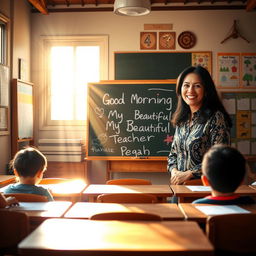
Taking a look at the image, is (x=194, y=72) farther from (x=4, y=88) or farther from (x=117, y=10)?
(x=4, y=88)

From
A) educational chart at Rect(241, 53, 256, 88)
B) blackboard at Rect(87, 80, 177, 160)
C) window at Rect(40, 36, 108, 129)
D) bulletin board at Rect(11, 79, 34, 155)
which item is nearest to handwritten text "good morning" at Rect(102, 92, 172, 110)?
blackboard at Rect(87, 80, 177, 160)

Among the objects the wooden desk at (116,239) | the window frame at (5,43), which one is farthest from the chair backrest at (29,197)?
the window frame at (5,43)

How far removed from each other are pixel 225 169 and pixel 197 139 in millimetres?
869

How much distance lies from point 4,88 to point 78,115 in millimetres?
1381

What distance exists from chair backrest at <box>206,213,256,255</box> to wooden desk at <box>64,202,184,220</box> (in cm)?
26

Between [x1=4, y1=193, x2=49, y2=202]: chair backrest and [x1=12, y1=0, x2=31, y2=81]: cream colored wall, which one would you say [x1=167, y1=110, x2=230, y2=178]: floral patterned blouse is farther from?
[x1=12, y1=0, x2=31, y2=81]: cream colored wall

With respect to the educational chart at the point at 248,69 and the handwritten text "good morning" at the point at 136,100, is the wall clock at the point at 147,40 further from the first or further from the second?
the educational chart at the point at 248,69

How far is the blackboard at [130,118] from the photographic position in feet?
17.4

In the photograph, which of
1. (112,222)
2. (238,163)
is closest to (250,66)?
(238,163)

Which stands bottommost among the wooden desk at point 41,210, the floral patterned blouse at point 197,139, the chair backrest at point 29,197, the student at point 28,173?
the wooden desk at point 41,210

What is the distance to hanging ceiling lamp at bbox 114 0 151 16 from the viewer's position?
12.4 feet

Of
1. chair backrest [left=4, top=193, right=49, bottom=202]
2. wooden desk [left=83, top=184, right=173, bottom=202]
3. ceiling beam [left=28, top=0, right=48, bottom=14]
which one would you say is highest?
ceiling beam [left=28, top=0, right=48, bottom=14]

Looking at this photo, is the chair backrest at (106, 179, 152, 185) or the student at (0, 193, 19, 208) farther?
the chair backrest at (106, 179, 152, 185)

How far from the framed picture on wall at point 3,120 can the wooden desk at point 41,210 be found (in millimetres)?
2636
